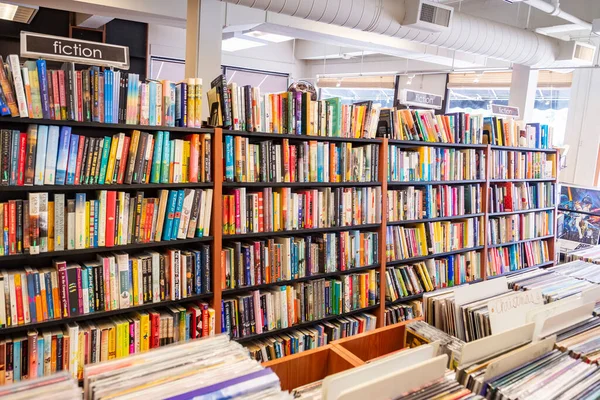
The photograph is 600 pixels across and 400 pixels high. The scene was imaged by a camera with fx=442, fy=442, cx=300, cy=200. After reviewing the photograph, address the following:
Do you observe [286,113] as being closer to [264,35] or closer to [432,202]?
[432,202]

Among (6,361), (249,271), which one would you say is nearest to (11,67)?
(6,361)

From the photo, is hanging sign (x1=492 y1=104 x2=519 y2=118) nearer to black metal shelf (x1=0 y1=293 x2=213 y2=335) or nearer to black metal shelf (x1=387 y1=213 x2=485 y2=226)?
black metal shelf (x1=387 y1=213 x2=485 y2=226)

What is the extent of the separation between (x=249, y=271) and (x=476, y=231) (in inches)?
91.3

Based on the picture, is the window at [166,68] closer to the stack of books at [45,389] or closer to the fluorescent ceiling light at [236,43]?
the fluorescent ceiling light at [236,43]

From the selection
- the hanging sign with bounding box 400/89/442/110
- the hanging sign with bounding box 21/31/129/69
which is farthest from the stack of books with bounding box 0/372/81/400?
the hanging sign with bounding box 400/89/442/110

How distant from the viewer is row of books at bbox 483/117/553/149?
402cm

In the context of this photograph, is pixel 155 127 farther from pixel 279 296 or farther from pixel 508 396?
pixel 508 396

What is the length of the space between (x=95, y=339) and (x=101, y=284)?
0.90 ft

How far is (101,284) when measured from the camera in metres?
2.18

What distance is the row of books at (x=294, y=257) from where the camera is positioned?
2.61 metres

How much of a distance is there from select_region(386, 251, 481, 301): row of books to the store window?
262 cm

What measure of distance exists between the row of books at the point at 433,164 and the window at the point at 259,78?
5.35 metres

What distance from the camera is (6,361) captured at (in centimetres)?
199

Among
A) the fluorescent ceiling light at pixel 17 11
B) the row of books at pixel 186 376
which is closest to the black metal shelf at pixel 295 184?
the row of books at pixel 186 376
